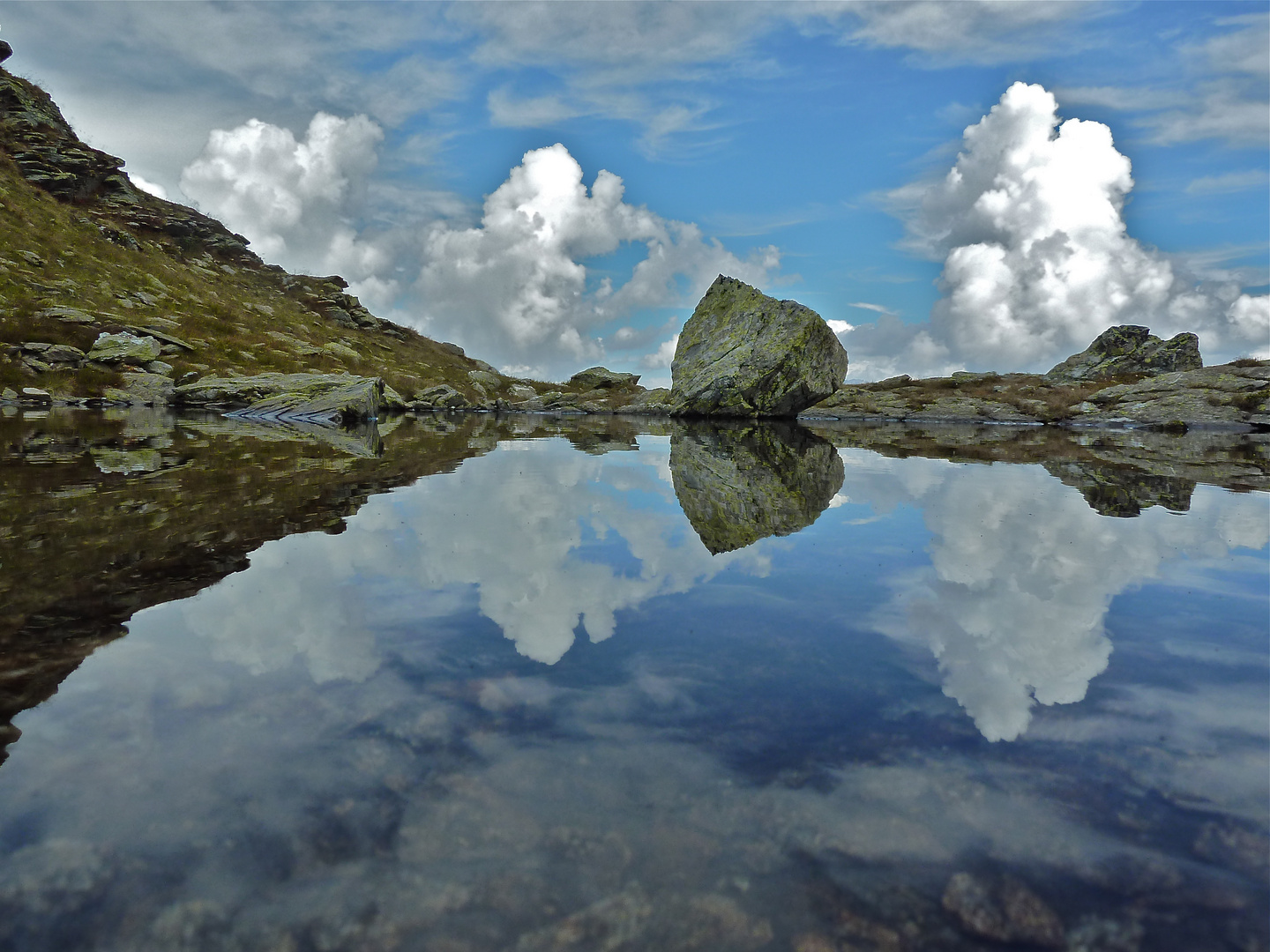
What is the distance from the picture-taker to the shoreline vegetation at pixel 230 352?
62.1 meters

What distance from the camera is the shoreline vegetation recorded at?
204ft

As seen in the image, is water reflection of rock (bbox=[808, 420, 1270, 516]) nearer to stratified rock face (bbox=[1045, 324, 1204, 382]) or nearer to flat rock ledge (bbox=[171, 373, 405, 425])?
flat rock ledge (bbox=[171, 373, 405, 425])

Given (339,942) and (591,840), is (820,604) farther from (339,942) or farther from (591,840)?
(339,942)

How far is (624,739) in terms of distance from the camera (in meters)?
5.00

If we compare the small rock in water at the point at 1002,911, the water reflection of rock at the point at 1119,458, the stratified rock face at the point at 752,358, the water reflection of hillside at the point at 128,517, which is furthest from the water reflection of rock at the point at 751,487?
the stratified rock face at the point at 752,358

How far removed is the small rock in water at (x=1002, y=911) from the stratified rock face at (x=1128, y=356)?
4476 inches

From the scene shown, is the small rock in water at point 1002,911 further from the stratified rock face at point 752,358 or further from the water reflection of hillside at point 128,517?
the stratified rock face at point 752,358

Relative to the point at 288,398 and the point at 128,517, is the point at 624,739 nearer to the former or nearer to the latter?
the point at 128,517

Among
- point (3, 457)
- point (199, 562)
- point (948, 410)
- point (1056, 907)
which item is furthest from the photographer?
point (948, 410)

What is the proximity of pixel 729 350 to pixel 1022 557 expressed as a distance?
53.0 metres

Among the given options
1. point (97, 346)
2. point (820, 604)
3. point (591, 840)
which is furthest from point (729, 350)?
point (97, 346)

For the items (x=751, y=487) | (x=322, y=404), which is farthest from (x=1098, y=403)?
(x=322, y=404)

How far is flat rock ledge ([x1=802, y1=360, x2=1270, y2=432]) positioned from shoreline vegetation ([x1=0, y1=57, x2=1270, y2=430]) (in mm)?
211

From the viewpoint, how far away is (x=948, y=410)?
260 feet
